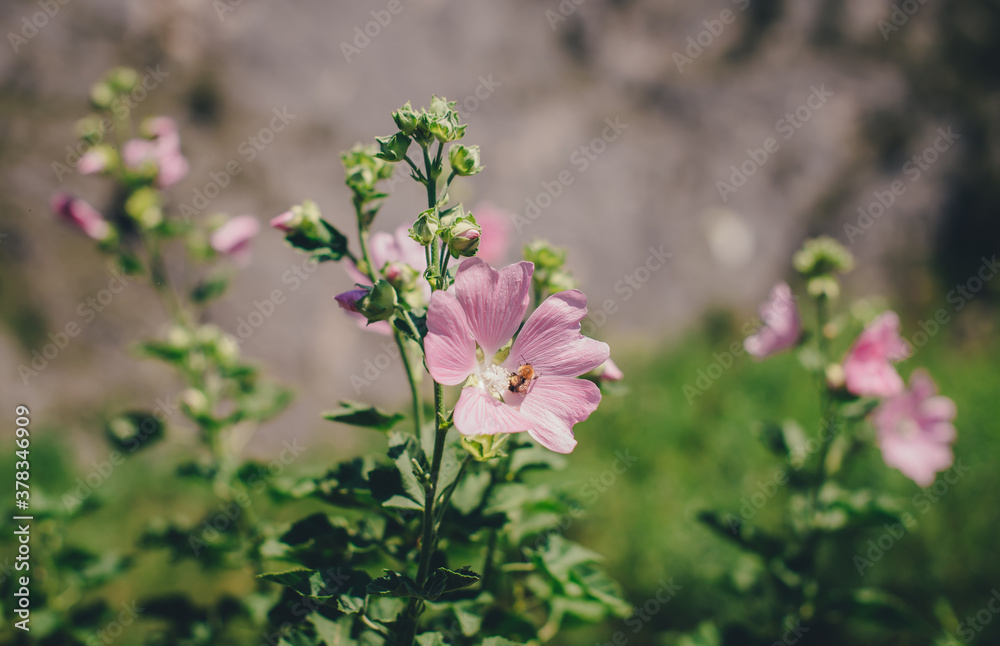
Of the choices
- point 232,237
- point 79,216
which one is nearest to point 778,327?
point 232,237

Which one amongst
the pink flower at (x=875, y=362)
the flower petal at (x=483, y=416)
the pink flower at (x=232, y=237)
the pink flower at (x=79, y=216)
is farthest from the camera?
the pink flower at (x=232, y=237)

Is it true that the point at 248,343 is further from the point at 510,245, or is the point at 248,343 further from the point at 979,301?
the point at 979,301

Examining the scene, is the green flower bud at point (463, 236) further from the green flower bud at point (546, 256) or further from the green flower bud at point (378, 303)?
the green flower bud at point (546, 256)

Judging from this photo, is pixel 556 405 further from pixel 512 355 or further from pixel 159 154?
pixel 159 154

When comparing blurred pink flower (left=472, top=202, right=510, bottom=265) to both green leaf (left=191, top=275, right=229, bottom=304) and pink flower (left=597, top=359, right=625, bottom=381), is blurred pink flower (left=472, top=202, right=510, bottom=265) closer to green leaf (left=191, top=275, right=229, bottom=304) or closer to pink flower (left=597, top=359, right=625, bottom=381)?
pink flower (left=597, top=359, right=625, bottom=381)

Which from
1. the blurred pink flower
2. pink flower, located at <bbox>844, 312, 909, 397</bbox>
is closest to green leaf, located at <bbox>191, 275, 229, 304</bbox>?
the blurred pink flower

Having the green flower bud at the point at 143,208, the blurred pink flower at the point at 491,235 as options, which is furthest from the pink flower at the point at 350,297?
the green flower bud at the point at 143,208
